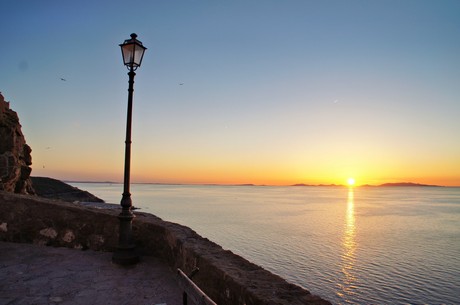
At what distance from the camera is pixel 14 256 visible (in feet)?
17.2

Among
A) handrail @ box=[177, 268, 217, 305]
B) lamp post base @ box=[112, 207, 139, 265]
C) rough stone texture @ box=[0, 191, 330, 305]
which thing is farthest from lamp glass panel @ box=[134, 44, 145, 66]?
handrail @ box=[177, 268, 217, 305]

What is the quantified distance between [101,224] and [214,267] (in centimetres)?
347

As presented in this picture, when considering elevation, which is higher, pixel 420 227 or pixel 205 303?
pixel 205 303

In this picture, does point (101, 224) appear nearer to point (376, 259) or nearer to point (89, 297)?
point (89, 297)

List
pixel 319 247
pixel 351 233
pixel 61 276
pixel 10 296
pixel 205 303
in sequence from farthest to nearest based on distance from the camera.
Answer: pixel 351 233 < pixel 319 247 < pixel 61 276 < pixel 10 296 < pixel 205 303

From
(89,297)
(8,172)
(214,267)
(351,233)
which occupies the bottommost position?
(351,233)

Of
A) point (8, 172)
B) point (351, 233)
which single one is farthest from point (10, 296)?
point (351, 233)

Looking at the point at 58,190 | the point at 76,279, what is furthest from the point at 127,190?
the point at 58,190

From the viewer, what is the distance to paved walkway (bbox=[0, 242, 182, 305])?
12.6 feet

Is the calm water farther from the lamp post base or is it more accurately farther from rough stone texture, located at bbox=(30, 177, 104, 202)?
rough stone texture, located at bbox=(30, 177, 104, 202)

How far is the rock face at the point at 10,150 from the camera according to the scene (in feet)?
30.1

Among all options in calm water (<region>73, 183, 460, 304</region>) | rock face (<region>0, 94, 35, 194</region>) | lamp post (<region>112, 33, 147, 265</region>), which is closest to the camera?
lamp post (<region>112, 33, 147, 265</region>)

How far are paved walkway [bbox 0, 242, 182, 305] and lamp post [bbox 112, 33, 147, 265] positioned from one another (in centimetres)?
20

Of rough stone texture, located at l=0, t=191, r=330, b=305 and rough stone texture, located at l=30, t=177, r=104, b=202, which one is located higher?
rough stone texture, located at l=0, t=191, r=330, b=305
